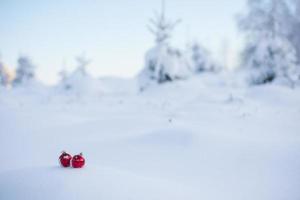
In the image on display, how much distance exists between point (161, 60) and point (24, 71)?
91.9 ft

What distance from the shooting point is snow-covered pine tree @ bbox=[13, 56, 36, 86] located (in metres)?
40.7

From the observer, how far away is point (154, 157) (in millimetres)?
5105

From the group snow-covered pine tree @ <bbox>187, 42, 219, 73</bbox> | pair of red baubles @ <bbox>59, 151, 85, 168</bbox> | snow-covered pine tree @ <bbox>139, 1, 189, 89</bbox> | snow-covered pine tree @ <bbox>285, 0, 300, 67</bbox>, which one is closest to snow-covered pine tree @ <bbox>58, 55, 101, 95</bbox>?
snow-covered pine tree @ <bbox>139, 1, 189, 89</bbox>

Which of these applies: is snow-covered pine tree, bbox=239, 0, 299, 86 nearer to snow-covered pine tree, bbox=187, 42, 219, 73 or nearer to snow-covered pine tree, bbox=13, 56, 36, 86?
snow-covered pine tree, bbox=187, 42, 219, 73

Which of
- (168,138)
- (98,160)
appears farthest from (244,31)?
(98,160)

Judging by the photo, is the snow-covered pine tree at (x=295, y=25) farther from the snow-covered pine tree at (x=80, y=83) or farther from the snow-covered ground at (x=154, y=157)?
the snow-covered pine tree at (x=80, y=83)

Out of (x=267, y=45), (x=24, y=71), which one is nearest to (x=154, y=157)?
(x=267, y=45)

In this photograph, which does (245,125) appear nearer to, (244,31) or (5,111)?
(5,111)

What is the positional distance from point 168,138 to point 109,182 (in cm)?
254

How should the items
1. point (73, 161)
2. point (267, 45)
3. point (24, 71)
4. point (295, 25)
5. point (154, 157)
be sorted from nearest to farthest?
1. point (73, 161)
2. point (154, 157)
3. point (267, 45)
4. point (295, 25)
5. point (24, 71)

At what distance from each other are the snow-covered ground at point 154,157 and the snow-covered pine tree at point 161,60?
11.2 metres

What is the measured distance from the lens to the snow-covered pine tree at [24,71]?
134ft

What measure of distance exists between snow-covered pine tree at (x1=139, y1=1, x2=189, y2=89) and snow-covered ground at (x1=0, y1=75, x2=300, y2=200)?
1120 cm

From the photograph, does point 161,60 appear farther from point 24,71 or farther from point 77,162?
point 24,71
